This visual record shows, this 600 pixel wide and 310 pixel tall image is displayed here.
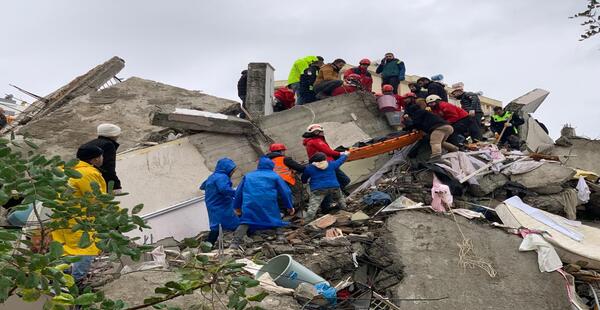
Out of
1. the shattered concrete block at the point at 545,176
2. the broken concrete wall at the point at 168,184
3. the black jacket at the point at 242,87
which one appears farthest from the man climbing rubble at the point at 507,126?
the broken concrete wall at the point at 168,184

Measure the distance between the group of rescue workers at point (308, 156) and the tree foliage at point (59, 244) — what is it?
0.67 feet

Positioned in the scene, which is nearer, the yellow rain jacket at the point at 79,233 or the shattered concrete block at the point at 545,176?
the yellow rain jacket at the point at 79,233

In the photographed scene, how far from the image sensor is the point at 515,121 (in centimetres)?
1267

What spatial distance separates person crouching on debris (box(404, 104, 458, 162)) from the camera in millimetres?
9242

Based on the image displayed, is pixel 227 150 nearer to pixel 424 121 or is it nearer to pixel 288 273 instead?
pixel 424 121

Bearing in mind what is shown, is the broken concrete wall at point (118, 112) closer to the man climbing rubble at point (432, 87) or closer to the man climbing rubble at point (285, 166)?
the man climbing rubble at point (285, 166)

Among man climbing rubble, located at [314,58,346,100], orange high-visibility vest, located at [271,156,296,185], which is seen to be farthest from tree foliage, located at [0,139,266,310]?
man climbing rubble, located at [314,58,346,100]

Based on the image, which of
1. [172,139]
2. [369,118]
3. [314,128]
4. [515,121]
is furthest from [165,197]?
[515,121]

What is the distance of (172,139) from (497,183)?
5183mm

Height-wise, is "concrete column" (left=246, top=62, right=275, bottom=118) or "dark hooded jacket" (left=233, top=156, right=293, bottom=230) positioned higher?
"concrete column" (left=246, top=62, right=275, bottom=118)

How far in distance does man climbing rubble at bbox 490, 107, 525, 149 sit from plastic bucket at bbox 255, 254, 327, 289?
8011mm

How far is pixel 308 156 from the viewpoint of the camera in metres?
9.12

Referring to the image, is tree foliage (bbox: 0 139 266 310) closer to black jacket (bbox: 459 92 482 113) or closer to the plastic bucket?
the plastic bucket

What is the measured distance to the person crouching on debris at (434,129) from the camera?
9.24m
